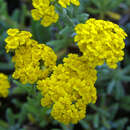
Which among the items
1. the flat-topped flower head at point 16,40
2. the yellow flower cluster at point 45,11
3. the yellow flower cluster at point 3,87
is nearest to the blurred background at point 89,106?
the yellow flower cluster at point 3,87

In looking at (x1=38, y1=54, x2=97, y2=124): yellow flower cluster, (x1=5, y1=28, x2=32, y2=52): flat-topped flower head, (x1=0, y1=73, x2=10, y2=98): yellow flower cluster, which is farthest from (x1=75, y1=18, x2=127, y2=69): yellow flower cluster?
(x1=0, y1=73, x2=10, y2=98): yellow flower cluster

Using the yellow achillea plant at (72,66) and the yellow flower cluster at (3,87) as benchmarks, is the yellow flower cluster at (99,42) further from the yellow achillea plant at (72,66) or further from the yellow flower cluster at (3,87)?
the yellow flower cluster at (3,87)

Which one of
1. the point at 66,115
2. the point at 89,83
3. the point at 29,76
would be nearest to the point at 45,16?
the point at 29,76

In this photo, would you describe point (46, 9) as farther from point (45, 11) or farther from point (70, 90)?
point (70, 90)

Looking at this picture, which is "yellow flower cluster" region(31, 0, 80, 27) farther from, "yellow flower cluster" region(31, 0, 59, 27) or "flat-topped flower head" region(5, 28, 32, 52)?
"flat-topped flower head" region(5, 28, 32, 52)

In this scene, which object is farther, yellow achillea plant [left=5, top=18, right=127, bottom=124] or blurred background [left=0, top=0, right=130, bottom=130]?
blurred background [left=0, top=0, right=130, bottom=130]

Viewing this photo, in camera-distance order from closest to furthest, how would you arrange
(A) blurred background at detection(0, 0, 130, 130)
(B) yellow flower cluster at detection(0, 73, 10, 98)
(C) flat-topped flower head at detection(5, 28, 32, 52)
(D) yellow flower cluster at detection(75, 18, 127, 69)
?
(D) yellow flower cluster at detection(75, 18, 127, 69)
(C) flat-topped flower head at detection(5, 28, 32, 52)
(B) yellow flower cluster at detection(0, 73, 10, 98)
(A) blurred background at detection(0, 0, 130, 130)

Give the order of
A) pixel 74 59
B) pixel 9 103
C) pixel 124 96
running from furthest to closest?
pixel 9 103 < pixel 124 96 < pixel 74 59

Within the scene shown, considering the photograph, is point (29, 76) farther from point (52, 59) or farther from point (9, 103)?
point (9, 103)
